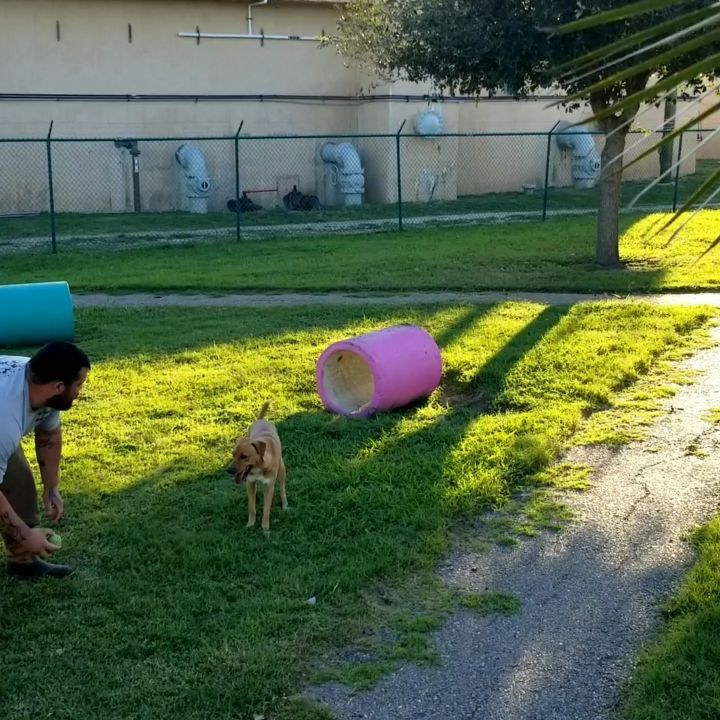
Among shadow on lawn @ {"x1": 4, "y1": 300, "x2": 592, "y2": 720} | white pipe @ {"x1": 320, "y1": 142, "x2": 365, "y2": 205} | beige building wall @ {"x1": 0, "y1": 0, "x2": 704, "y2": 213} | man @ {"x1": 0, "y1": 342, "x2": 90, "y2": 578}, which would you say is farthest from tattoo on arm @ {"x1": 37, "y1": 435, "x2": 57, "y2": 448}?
white pipe @ {"x1": 320, "y1": 142, "x2": 365, "y2": 205}

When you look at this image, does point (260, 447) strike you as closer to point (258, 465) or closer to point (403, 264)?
point (258, 465)

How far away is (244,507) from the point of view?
493cm

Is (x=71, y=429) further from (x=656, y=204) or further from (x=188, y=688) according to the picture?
(x=656, y=204)

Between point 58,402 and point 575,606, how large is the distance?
229 centimetres

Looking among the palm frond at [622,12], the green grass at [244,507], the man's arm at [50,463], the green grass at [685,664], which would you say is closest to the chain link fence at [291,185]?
the green grass at [244,507]

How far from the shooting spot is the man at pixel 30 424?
12.1 feet

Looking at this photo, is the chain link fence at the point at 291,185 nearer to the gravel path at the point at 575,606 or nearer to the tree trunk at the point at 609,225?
the tree trunk at the point at 609,225

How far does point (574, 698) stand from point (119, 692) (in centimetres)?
160

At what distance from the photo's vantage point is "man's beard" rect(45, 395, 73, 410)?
378 centimetres

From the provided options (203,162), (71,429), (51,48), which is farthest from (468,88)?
(51,48)

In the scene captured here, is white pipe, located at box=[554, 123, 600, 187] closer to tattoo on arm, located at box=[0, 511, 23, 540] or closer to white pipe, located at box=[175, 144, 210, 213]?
white pipe, located at box=[175, 144, 210, 213]

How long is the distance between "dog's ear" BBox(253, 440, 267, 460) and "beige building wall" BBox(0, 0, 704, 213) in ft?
58.5

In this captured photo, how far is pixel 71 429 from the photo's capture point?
6316 mm

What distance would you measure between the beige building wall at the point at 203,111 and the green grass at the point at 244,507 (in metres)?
14.9
